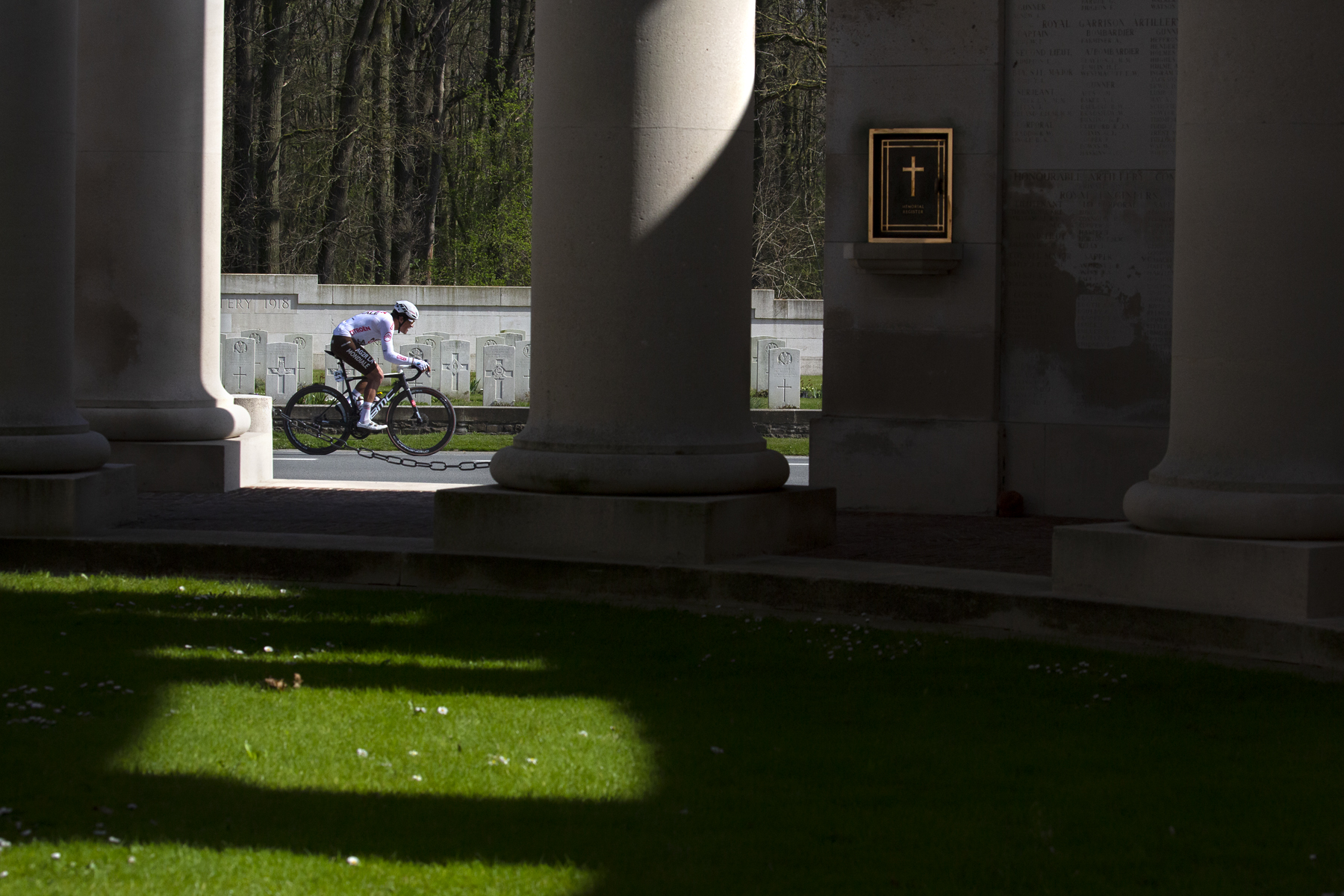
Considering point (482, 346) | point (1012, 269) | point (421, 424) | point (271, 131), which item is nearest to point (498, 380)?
point (482, 346)

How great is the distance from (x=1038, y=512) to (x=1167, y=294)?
5.89ft

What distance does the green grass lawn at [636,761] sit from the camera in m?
4.75

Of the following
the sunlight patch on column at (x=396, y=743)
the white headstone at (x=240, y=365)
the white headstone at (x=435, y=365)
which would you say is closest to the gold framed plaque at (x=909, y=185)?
the sunlight patch on column at (x=396, y=743)

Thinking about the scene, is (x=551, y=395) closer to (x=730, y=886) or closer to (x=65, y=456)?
(x=65, y=456)

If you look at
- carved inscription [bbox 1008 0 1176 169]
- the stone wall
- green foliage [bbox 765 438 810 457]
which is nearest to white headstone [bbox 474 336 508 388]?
the stone wall

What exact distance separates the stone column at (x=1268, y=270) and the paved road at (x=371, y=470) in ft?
30.6

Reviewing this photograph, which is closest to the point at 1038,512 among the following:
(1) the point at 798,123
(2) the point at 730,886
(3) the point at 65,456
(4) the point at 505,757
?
(3) the point at 65,456

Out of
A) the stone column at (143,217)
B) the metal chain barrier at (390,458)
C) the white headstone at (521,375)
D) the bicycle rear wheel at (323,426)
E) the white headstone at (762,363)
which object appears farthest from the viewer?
the white headstone at (762,363)

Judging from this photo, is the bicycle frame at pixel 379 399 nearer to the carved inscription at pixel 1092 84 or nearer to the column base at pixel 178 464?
the column base at pixel 178 464

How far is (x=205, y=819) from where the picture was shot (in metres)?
5.12

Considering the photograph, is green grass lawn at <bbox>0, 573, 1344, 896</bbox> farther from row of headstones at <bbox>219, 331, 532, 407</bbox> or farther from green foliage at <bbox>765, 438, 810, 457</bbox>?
row of headstones at <bbox>219, 331, 532, 407</bbox>

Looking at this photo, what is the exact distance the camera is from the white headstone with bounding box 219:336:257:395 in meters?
27.8

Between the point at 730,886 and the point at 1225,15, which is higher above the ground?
the point at 1225,15

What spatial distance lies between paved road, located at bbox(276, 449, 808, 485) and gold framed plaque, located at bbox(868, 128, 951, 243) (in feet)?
14.9
